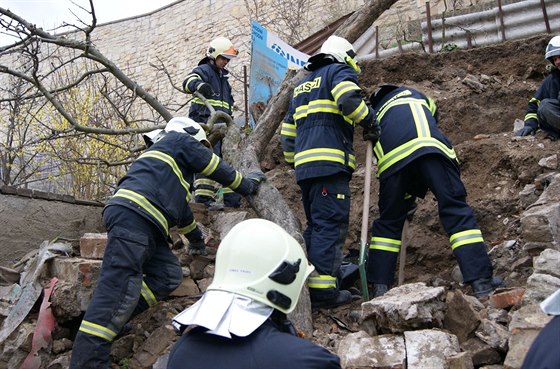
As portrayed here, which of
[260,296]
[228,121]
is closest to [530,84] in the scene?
[228,121]

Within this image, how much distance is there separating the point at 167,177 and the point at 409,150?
67.0 inches

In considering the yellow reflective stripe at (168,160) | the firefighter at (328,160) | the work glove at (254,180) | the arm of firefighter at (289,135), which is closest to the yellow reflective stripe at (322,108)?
the firefighter at (328,160)

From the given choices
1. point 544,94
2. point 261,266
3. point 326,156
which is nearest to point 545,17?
point 544,94

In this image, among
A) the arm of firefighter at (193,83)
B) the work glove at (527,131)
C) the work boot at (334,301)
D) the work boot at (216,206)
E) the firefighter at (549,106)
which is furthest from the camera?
the arm of firefighter at (193,83)

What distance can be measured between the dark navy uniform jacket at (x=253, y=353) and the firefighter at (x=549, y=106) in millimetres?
4536

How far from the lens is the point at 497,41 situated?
8.75 m

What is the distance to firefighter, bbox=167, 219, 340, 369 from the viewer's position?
6.59 feet

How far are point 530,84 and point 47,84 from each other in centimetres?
1313

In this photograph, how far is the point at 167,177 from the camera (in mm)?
4547

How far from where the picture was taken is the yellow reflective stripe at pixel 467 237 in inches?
169

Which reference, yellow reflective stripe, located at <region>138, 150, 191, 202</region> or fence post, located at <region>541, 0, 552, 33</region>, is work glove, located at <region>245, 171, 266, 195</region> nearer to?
yellow reflective stripe, located at <region>138, 150, 191, 202</region>

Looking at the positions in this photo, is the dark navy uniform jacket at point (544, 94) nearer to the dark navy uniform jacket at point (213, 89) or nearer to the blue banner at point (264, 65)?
the blue banner at point (264, 65)

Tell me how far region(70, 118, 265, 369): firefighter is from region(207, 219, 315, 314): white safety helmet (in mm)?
2015

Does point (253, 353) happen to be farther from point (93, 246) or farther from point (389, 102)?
point (93, 246)
